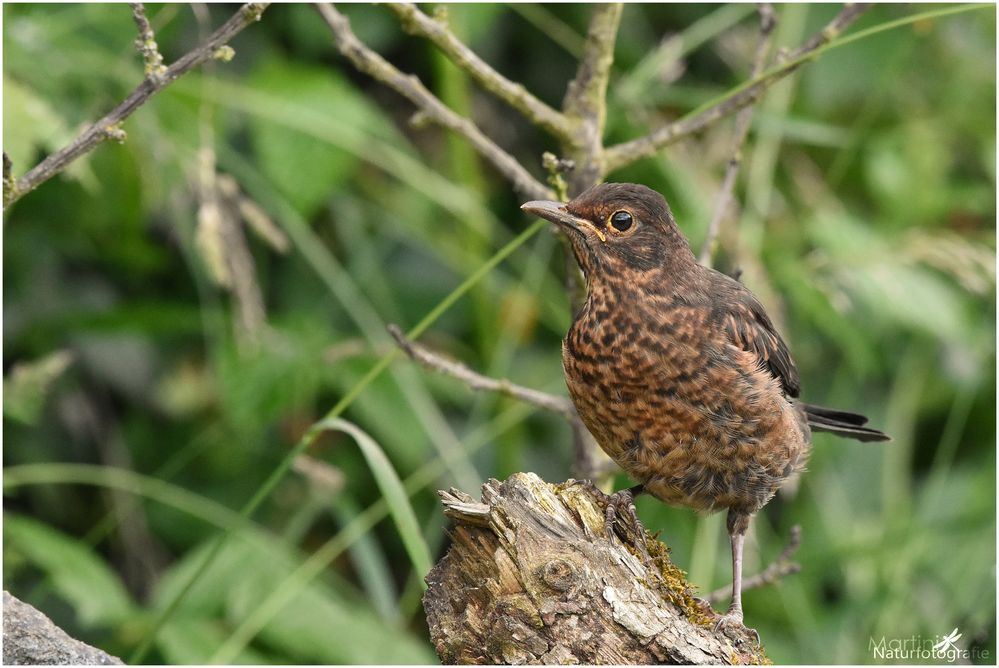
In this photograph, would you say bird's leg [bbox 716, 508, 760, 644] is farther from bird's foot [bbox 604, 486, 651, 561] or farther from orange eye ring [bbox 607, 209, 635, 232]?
orange eye ring [bbox 607, 209, 635, 232]

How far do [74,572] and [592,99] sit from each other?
6.87 ft

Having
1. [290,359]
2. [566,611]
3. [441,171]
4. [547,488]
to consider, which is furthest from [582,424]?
[441,171]

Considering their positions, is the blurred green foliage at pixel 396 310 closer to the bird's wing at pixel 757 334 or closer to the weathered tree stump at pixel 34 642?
the bird's wing at pixel 757 334

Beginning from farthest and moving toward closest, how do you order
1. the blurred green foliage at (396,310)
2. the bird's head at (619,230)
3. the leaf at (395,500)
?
the blurred green foliage at (396,310) < the bird's head at (619,230) < the leaf at (395,500)

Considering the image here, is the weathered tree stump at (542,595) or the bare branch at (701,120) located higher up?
the bare branch at (701,120)

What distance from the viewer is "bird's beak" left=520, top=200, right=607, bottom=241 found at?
116 inches

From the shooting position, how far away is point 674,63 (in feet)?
13.1

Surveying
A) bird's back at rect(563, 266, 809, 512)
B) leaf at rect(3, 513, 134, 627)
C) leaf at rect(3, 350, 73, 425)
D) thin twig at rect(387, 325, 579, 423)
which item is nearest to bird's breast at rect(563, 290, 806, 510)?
bird's back at rect(563, 266, 809, 512)

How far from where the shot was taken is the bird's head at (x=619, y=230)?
3047mm

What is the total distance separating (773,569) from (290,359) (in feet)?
6.01

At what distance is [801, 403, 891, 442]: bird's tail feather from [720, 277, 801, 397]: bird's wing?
279 mm

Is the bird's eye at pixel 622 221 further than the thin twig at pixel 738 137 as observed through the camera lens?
No

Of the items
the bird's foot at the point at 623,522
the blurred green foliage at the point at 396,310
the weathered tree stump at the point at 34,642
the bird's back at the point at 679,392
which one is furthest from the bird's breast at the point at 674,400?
the weathered tree stump at the point at 34,642

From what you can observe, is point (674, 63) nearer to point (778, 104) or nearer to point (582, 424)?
point (778, 104)
